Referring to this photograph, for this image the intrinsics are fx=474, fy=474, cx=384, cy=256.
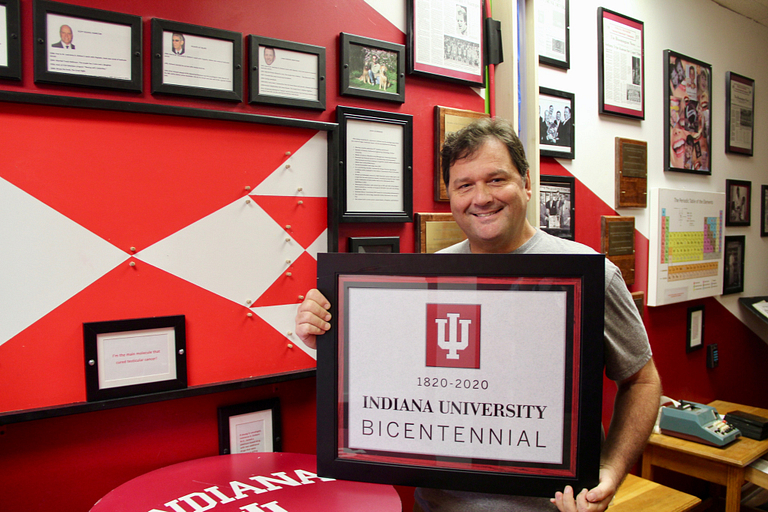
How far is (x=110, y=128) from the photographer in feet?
3.90

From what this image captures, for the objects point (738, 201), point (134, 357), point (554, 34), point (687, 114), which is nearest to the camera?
point (134, 357)

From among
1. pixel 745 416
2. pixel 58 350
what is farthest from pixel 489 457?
pixel 745 416

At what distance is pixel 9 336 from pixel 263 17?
106 centimetres

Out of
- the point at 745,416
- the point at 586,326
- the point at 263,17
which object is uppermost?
the point at 263,17

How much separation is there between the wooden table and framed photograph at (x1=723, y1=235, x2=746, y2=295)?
1.10 metres

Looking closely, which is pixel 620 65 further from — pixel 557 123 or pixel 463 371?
pixel 463 371

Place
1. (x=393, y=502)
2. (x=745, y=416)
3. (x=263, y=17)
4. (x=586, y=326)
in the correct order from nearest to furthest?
(x=586, y=326) < (x=393, y=502) < (x=263, y=17) < (x=745, y=416)

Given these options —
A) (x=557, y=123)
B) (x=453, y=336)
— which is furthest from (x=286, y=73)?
(x=557, y=123)

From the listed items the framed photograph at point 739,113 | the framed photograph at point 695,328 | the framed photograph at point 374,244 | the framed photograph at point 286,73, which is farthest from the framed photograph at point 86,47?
the framed photograph at point 739,113

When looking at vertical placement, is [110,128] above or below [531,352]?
above

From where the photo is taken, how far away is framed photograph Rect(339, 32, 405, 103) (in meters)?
1.50

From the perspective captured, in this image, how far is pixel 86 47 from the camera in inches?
45.6

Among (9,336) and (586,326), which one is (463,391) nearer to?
(586,326)

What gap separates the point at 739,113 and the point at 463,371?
10.8 ft
